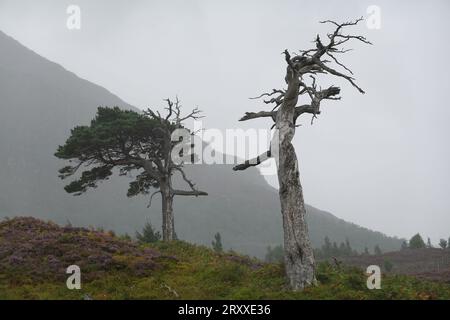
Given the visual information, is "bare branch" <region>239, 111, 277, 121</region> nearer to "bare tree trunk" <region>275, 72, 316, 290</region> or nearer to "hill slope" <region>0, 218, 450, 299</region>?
"bare tree trunk" <region>275, 72, 316, 290</region>

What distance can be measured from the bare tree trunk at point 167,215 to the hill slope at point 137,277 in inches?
282

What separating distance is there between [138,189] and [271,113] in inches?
730

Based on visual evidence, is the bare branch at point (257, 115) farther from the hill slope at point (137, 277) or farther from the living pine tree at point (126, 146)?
the living pine tree at point (126, 146)

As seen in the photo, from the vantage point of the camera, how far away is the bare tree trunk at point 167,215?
93.8ft

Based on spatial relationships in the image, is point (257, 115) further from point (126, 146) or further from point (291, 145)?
point (126, 146)

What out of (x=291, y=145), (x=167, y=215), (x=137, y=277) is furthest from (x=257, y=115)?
(x=167, y=215)

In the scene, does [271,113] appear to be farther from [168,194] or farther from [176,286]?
[168,194]

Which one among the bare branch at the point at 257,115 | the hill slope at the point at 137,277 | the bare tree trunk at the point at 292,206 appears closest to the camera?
the hill slope at the point at 137,277

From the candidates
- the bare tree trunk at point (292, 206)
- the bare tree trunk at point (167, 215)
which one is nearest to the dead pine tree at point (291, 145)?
the bare tree trunk at point (292, 206)

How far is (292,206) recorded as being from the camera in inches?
543

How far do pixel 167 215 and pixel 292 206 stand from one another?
16.4 meters

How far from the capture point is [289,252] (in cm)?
1347

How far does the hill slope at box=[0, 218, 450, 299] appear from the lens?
41.7ft
